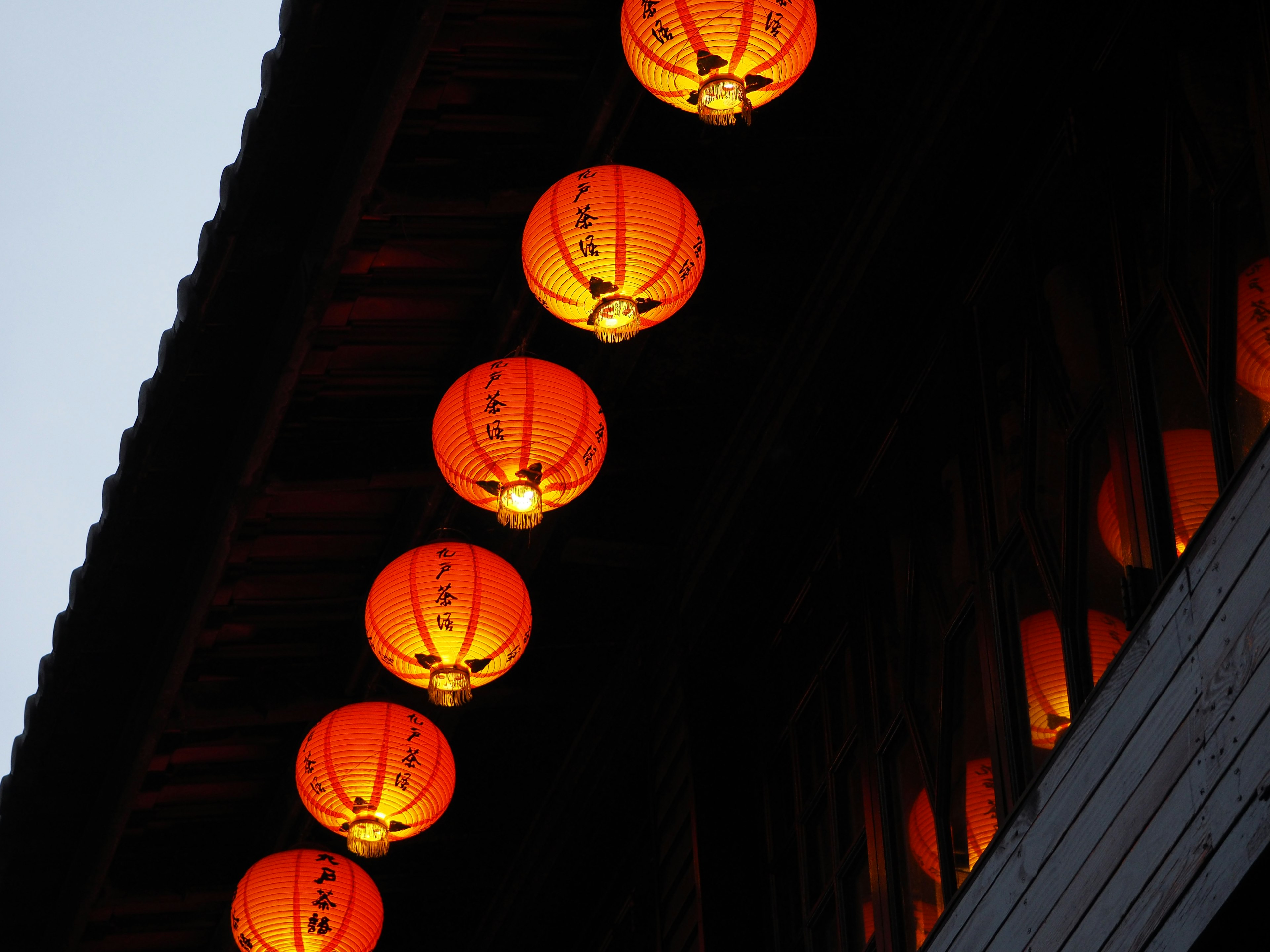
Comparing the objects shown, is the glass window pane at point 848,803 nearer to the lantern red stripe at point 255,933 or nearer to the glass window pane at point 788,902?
the glass window pane at point 788,902

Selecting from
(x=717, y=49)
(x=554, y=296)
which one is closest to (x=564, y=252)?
(x=554, y=296)

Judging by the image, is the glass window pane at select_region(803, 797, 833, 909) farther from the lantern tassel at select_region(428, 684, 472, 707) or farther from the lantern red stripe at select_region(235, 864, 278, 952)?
the lantern red stripe at select_region(235, 864, 278, 952)

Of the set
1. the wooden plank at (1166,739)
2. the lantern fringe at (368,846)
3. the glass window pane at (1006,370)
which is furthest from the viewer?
the lantern fringe at (368,846)

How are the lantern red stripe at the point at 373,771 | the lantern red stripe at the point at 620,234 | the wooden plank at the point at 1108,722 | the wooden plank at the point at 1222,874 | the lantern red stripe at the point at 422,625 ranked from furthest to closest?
the lantern red stripe at the point at 373,771
the lantern red stripe at the point at 422,625
the lantern red stripe at the point at 620,234
the wooden plank at the point at 1108,722
the wooden plank at the point at 1222,874

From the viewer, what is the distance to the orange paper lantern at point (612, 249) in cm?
721

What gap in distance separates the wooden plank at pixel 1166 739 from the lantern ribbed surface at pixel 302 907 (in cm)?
562

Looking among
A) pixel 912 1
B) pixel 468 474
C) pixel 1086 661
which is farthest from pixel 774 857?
pixel 912 1

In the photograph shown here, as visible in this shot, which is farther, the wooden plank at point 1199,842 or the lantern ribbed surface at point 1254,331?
the lantern ribbed surface at point 1254,331

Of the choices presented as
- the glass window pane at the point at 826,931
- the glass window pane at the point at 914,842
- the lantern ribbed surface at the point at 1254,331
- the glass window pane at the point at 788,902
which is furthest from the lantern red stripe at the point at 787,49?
the glass window pane at the point at 788,902

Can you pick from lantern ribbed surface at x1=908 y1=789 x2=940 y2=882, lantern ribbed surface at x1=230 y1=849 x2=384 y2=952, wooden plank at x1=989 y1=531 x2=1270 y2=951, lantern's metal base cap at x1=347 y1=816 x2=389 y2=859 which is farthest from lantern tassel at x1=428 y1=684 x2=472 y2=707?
wooden plank at x1=989 y1=531 x2=1270 y2=951

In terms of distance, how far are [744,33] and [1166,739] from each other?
3360mm

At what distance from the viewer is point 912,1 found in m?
7.69

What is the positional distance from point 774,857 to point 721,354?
9.00 ft

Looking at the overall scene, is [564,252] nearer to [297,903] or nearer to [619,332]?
[619,332]
